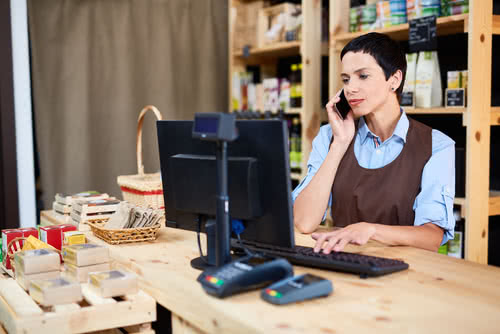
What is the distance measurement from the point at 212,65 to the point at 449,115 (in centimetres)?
176

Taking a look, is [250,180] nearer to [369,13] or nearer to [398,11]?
[398,11]

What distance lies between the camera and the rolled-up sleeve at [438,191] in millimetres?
1810

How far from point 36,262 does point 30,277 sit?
1.6 inches

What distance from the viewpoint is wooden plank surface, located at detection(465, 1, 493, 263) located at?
2463 millimetres

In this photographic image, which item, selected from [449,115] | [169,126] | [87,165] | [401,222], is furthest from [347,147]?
[87,165]

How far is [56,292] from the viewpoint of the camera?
4.19 ft

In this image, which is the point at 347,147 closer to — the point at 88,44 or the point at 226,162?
the point at 226,162

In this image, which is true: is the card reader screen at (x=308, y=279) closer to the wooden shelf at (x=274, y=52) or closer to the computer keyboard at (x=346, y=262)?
the computer keyboard at (x=346, y=262)

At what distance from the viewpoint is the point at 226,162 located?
128 centimetres

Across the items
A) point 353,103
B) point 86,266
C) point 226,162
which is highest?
point 353,103

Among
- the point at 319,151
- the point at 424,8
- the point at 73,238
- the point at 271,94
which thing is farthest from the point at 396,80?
the point at 271,94

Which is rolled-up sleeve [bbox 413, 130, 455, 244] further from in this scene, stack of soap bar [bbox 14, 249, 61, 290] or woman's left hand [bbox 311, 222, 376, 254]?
stack of soap bar [bbox 14, 249, 61, 290]

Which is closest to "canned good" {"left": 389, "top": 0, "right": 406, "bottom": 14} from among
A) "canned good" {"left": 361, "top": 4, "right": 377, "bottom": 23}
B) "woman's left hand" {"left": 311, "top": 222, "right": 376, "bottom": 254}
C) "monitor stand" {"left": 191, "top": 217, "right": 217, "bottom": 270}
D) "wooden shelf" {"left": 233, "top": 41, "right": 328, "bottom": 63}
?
"canned good" {"left": 361, "top": 4, "right": 377, "bottom": 23}

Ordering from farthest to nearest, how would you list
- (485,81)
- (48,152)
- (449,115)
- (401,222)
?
(48,152) < (449,115) < (485,81) < (401,222)
